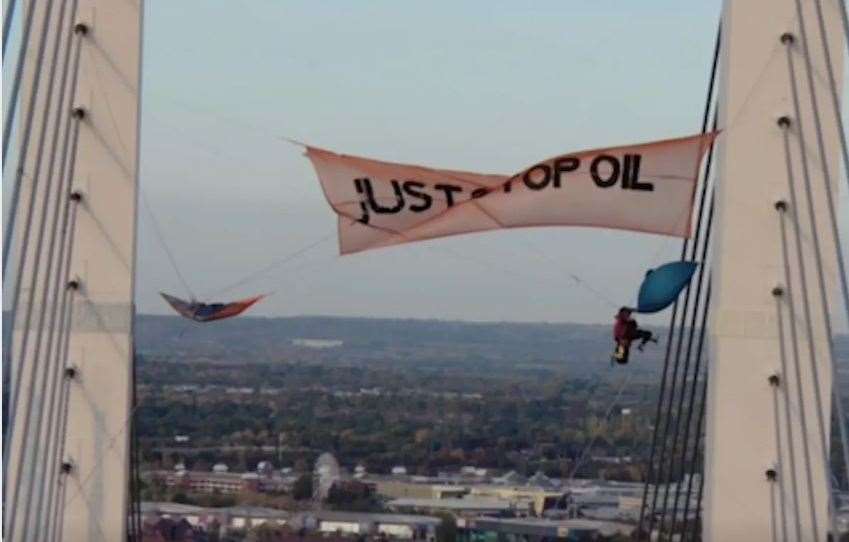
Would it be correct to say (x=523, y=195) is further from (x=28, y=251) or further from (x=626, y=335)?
(x=28, y=251)

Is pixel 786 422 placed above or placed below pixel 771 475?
above

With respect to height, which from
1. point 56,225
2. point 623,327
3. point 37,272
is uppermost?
point 56,225

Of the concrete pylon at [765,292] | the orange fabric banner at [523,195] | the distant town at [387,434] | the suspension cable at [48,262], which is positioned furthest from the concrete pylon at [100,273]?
the distant town at [387,434]

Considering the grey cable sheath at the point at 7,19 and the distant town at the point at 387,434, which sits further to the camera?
the distant town at the point at 387,434

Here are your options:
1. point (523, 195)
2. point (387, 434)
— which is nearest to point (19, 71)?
point (523, 195)

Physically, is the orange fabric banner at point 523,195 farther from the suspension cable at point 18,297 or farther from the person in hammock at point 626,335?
the suspension cable at point 18,297

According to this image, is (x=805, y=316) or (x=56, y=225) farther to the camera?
(x=56, y=225)
